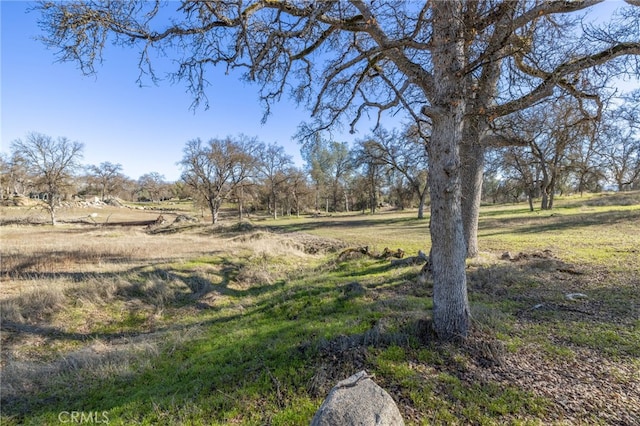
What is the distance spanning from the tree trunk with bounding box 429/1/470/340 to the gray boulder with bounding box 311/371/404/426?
1.97m

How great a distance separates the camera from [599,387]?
9.88 ft

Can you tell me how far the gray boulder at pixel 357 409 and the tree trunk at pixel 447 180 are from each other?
1970mm

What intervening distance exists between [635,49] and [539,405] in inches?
196

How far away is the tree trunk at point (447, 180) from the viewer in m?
3.71

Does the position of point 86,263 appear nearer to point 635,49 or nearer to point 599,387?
point 599,387

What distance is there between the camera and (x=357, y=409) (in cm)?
223

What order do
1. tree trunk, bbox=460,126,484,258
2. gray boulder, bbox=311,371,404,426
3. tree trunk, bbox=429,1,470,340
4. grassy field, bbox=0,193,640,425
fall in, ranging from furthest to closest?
1. tree trunk, bbox=460,126,484,258
2. tree trunk, bbox=429,1,470,340
3. grassy field, bbox=0,193,640,425
4. gray boulder, bbox=311,371,404,426

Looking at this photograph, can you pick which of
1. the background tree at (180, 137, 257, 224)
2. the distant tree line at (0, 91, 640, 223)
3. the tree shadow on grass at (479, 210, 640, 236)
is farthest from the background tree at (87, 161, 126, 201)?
the tree shadow on grass at (479, 210, 640, 236)

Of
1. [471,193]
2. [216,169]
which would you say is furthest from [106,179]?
[471,193]

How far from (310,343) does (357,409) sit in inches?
80.9

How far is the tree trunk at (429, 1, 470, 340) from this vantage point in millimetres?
3713

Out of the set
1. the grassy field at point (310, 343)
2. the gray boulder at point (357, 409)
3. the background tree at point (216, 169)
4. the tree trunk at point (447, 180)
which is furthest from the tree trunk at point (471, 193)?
the background tree at point (216, 169)

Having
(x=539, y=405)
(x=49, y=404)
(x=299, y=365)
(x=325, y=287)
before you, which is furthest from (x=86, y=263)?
(x=539, y=405)

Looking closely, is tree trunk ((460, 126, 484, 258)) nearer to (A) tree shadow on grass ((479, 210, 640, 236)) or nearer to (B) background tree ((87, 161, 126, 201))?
(A) tree shadow on grass ((479, 210, 640, 236))
